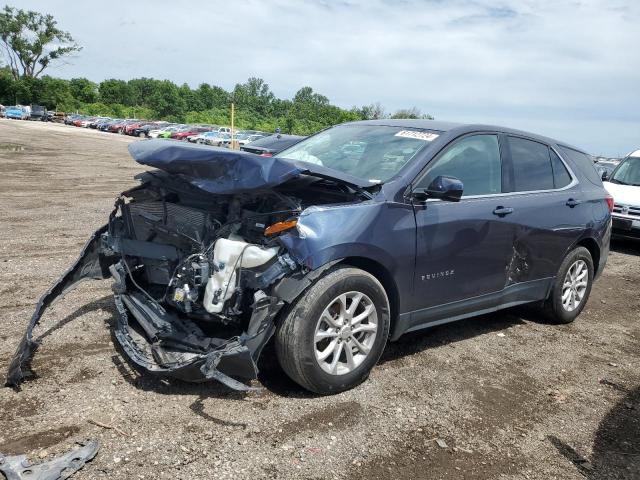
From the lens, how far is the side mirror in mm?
4102

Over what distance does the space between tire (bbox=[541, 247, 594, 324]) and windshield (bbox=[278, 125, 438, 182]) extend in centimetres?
213

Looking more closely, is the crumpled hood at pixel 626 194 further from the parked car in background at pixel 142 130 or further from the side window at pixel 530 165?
the parked car in background at pixel 142 130

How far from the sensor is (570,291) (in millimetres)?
5883

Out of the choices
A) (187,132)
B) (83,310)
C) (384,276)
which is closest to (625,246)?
(384,276)

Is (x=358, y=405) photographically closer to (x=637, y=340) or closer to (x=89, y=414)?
(x=89, y=414)

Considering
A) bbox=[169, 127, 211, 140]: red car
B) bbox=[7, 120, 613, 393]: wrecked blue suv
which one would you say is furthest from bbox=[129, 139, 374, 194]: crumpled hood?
bbox=[169, 127, 211, 140]: red car

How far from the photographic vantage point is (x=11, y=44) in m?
88.4

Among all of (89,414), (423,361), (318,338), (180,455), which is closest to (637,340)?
(423,361)

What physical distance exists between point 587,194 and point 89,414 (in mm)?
5031

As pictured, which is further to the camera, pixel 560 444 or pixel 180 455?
pixel 560 444

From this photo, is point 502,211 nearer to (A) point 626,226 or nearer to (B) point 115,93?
(A) point 626,226

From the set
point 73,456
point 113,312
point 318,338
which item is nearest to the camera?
point 73,456

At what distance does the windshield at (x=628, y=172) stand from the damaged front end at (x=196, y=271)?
915 cm

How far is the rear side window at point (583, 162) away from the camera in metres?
6.00
